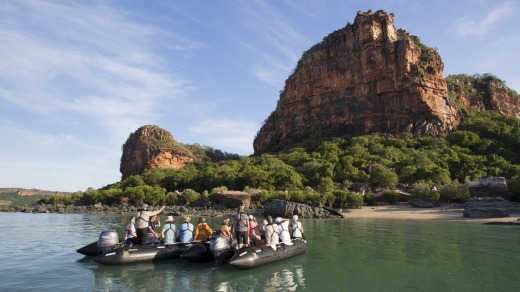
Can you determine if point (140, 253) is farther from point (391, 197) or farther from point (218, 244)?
point (391, 197)

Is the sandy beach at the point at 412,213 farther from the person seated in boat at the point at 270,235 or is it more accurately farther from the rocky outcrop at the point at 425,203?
the person seated in boat at the point at 270,235

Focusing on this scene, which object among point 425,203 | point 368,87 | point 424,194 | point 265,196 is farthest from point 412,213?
point 368,87

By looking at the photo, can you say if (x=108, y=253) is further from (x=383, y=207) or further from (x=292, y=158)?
(x=292, y=158)

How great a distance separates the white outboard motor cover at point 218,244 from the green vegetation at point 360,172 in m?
34.5

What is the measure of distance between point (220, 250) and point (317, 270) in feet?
13.7

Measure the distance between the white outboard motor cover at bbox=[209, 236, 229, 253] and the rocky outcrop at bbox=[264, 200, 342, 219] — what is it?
26336mm

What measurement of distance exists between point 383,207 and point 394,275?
3642 centimetres

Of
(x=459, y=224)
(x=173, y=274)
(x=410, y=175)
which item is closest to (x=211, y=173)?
(x=410, y=175)

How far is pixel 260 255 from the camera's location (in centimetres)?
1575

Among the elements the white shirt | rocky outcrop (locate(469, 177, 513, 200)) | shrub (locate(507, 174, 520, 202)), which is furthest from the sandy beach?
the white shirt

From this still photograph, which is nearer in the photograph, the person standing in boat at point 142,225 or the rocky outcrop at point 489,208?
the person standing in boat at point 142,225

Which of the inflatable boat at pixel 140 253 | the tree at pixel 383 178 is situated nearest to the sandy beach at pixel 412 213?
the tree at pixel 383 178

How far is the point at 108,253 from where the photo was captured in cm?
1593

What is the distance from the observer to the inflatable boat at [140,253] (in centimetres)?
1582
